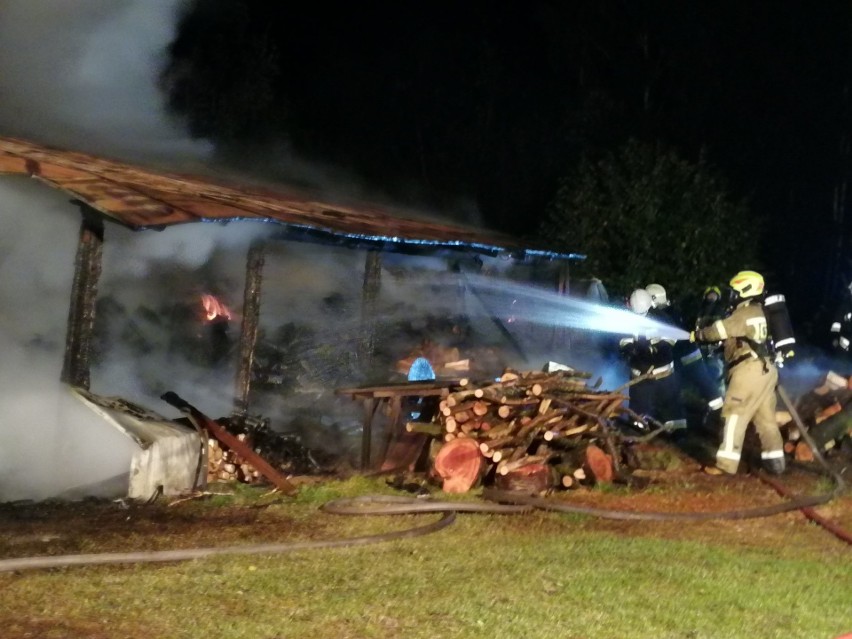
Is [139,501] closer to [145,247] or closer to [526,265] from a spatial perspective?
[145,247]

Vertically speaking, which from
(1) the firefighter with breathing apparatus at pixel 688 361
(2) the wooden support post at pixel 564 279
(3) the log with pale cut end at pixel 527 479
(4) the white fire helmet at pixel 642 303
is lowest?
(3) the log with pale cut end at pixel 527 479

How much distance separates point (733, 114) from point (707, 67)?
161cm

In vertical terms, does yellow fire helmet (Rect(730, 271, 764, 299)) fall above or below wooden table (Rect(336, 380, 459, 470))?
above

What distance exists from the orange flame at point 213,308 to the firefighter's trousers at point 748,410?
596 centimetres

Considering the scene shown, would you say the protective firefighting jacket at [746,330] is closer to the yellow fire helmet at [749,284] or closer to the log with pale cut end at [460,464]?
the yellow fire helmet at [749,284]

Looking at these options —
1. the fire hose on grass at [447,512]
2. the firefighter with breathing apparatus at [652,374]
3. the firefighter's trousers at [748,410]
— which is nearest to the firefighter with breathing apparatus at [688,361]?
the firefighter with breathing apparatus at [652,374]

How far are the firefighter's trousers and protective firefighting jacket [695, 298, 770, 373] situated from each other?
0.10m

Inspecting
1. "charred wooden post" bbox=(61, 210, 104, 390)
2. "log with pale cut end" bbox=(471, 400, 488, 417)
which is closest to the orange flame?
"charred wooden post" bbox=(61, 210, 104, 390)

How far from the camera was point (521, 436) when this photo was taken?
838 centimetres

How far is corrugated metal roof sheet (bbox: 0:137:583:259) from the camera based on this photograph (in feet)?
24.0

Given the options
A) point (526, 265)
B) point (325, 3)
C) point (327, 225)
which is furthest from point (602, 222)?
point (325, 3)

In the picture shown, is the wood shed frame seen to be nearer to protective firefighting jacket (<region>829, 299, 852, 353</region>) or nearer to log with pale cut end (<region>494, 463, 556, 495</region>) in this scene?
log with pale cut end (<region>494, 463, 556, 495</region>)

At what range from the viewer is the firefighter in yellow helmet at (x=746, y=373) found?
906 centimetres

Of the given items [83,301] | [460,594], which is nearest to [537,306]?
[83,301]
